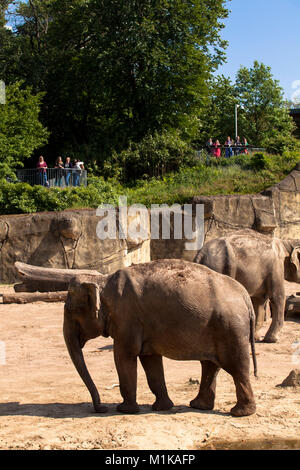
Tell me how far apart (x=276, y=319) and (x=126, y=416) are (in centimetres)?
496

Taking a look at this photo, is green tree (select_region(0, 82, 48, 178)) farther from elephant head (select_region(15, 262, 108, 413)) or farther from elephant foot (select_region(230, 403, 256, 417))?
elephant foot (select_region(230, 403, 256, 417))

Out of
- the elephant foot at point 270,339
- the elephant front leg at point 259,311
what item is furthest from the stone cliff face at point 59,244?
the elephant foot at point 270,339

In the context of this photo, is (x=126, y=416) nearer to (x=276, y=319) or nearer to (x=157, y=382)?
(x=157, y=382)

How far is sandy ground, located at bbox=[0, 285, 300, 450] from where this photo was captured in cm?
585

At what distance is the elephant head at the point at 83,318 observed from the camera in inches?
254

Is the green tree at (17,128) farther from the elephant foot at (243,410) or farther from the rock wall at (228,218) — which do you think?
the elephant foot at (243,410)

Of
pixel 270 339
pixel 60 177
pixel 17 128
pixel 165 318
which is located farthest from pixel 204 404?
pixel 17 128

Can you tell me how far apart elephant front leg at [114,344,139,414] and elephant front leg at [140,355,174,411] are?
26 centimetres

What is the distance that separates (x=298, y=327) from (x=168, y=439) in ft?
21.6

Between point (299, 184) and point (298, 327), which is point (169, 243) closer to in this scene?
point (299, 184)

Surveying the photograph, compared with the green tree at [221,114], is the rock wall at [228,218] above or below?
below

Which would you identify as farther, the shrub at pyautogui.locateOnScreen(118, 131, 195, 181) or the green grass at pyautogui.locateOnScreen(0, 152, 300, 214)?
the shrub at pyautogui.locateOnScreen(118, 131, 195, 181)

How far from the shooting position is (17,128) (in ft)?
97.2

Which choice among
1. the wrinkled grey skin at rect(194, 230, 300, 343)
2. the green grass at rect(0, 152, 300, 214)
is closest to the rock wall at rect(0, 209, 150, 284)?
the green grass at rect(0, 152, 300, 214)
